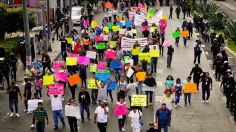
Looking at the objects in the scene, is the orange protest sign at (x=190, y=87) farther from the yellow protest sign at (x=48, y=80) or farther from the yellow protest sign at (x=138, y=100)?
the yellow protest sign at (x=48, y=80)

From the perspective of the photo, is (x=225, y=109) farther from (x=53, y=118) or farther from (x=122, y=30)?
(x=122, y=30)

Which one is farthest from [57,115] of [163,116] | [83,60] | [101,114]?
[83,60]

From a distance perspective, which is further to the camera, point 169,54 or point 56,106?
point 169,54

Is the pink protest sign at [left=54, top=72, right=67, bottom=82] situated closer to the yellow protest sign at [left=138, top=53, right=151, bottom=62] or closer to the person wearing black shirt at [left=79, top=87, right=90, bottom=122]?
the person wearing black shirt at [left=79, top=87, right=90, bottom=122]

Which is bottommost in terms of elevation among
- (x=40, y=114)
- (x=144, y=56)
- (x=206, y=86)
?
(x=206, y=86)

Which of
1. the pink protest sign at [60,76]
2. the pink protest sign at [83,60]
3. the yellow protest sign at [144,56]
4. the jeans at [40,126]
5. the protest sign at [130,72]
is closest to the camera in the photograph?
the jeans at [40,126]

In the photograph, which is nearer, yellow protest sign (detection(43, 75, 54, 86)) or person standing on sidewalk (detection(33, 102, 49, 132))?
person standing on sidewalk (detection(33, 102, 49, 132))

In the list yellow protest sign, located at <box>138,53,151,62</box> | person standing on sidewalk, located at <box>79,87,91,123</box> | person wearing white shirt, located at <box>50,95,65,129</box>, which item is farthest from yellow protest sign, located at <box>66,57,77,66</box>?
person wearing white shirt, located at <box>50,95,65,129</box>

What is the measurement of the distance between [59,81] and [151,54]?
587 centimetres

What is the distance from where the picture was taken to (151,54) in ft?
85.3

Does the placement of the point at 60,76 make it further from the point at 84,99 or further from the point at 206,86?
the point at 206,86

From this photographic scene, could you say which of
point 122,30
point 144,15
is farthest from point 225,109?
point 144,15

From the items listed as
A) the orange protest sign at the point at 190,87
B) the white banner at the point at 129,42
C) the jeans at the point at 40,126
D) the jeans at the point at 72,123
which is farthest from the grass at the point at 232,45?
the jeans at the point at 40,126

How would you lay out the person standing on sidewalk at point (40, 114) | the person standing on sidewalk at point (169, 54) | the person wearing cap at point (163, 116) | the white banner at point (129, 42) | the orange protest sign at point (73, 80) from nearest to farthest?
the person wearing cap at point (163, 116)
the person standing on sidewalk at point (40, 114)
the orange protest sign at point (73, 80)
the person standing on sidewalk at point (169, 54)
the white banner at point (129, 42)
